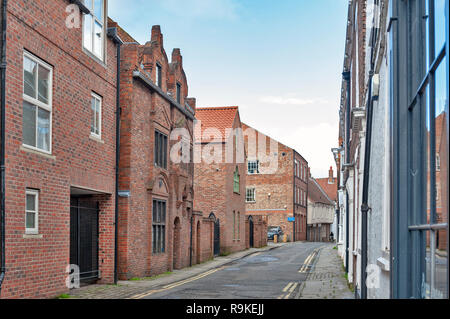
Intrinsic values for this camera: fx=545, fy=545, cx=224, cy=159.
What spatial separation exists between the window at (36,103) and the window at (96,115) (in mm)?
2630

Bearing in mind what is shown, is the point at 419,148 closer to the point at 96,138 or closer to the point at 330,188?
the point at 96,138

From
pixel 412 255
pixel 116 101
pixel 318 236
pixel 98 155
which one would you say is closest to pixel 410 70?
pixel 412 255

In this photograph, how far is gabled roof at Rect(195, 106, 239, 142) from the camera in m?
35.0

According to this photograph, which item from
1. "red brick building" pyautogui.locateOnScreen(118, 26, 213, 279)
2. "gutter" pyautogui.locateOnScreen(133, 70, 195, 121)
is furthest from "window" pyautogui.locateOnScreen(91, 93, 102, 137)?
"gutter" pyautogui.locateOnScreen(133, 70, 195, 121)

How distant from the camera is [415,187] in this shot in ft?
14.3

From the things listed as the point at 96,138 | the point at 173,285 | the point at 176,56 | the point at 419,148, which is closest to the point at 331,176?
the point at 176,56

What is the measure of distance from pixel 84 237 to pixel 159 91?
651 cm

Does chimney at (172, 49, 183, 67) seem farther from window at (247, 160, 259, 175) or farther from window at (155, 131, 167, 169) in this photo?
window at (247, 160, 259, 175)

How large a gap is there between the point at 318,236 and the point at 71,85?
63.0 meters

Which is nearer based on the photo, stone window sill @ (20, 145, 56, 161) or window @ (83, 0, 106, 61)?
stone window sill @ (20, 145, 56, 161)

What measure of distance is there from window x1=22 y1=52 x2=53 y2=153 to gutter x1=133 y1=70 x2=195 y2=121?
529 cm

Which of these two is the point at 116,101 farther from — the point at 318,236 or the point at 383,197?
the point at 318,236

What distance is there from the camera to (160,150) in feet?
67.3

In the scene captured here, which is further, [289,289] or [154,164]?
[154,164]
